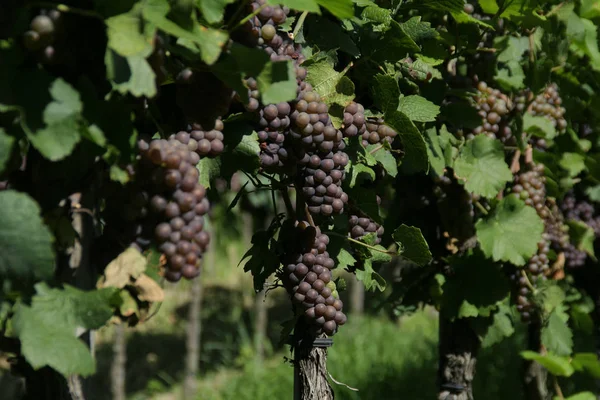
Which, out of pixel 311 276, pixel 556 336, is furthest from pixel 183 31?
pixel 556 336

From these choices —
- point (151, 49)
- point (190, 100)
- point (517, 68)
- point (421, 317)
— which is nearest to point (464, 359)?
point (517, 68)

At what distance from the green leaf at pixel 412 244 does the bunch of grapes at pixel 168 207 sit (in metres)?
0.76

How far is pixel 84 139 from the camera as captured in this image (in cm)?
133

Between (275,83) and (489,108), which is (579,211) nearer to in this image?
(489,108)

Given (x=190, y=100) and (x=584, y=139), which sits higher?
(x=584, y=139)

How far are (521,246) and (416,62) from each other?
0.74m

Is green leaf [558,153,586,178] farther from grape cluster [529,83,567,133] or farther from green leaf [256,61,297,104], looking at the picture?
green leaf [256,61,297,104]

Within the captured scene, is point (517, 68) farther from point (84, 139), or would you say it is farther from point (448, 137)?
point (84, 139)

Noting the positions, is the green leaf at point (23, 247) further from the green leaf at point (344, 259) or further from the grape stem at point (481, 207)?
the grape stem at point (481, 207)

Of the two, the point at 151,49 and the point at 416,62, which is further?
the point at 416,62

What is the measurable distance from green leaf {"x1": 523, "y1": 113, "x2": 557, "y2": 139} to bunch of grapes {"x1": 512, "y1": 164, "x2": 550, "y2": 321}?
17 centimetres

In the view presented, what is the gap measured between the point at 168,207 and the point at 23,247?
27cm

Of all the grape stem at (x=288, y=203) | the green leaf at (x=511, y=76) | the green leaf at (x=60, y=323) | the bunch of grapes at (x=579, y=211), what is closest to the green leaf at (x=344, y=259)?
the grape stem at (x=288, y=203)

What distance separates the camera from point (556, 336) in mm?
2916
